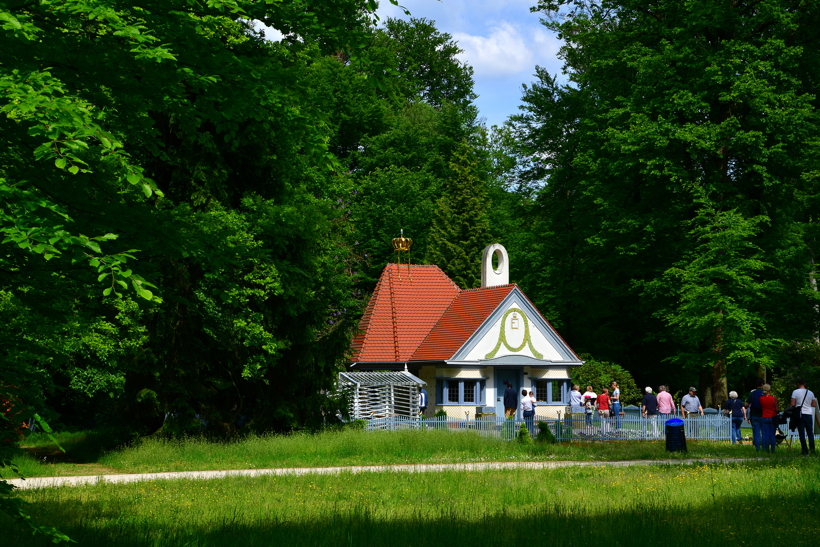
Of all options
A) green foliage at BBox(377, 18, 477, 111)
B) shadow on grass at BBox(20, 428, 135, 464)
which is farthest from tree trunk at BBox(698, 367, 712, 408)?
green foliage at BBox(377, 18, 477, 111)

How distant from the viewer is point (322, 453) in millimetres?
22625

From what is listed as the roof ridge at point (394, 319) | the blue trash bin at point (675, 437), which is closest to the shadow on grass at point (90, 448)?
the blue trash bin at point (675, 437)

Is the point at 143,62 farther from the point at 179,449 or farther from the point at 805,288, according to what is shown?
the point at 805,288

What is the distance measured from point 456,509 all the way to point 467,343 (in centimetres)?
2450

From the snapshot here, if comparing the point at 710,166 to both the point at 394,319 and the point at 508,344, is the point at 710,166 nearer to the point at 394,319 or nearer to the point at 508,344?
the point at 508,344

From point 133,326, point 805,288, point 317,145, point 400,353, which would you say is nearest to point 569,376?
point 400,353

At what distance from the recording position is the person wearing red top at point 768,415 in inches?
863

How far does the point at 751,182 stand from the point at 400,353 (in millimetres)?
15984

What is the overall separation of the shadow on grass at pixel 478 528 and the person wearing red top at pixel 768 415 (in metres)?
9.43

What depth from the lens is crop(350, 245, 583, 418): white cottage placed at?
1476 inches

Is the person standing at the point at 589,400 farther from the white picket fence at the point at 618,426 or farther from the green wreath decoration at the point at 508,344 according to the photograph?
the green wreath decoration at the point at 508,344

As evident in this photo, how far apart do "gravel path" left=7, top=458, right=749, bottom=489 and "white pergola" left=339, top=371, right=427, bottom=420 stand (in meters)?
14.3

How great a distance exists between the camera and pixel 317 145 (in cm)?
1136

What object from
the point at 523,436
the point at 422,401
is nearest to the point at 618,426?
the point at 523,436
